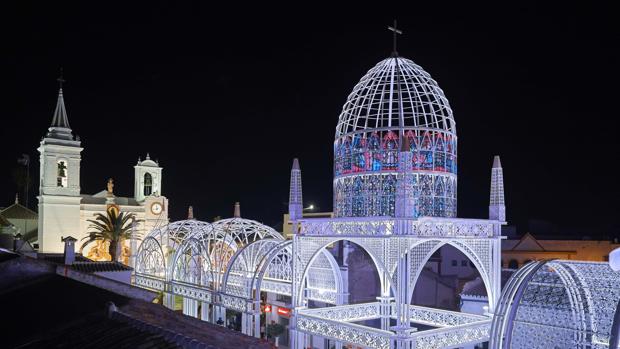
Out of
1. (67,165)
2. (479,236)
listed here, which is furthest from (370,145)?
(67,165)

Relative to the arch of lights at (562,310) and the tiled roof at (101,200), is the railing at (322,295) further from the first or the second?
the tiled roof at (101,200)

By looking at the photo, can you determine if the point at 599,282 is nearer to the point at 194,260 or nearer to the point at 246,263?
the point at 246,263

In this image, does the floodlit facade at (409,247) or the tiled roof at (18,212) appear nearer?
the floodlit facade at (409,247)

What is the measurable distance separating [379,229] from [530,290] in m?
3.72

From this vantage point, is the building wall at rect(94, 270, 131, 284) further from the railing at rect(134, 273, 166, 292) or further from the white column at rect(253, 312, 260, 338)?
the white column at rect(253, 312, 260, 338)

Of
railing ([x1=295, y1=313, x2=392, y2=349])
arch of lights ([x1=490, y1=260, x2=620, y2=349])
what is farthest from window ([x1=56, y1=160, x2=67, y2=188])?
arch of lights ([x1=490, y1=260, x2=620, y2=349])

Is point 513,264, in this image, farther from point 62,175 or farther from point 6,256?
point 62,175

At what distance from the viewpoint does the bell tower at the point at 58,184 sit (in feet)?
120

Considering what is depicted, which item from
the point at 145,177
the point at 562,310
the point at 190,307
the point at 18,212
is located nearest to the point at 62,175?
the point at 145,177

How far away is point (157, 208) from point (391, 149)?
2982cm

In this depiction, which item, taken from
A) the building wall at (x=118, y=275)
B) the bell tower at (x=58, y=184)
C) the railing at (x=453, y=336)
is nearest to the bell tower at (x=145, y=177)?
the bell tower at (x=58, y=184)

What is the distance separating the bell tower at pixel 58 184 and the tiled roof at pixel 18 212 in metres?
11.0

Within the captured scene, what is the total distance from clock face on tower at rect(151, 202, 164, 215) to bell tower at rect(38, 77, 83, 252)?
5.63 m

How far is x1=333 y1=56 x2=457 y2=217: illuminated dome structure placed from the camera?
1565 centimetres
